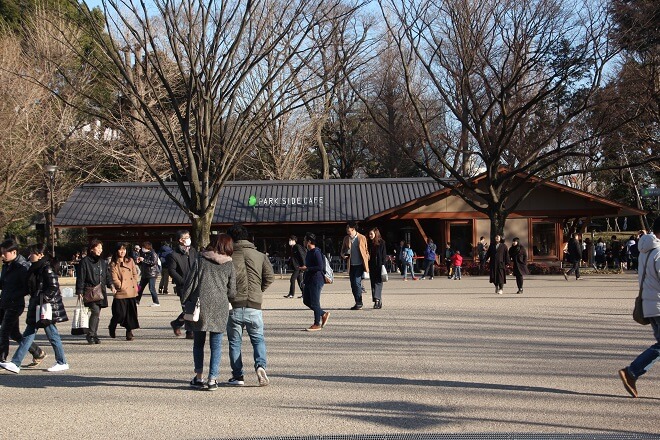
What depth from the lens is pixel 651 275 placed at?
8.16 meters

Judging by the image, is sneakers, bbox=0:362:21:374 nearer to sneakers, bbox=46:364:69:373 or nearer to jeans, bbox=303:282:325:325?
sneakers, bbox=46:364:69:373

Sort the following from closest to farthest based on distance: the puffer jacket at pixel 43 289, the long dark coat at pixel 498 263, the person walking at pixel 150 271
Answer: the puffer jacket at pixel 43 289
the person walking at pixel 150 271
the long dark coat at pixel 498 263

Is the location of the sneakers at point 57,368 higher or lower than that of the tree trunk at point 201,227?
lower

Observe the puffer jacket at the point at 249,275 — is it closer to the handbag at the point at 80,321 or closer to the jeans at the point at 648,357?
the jeans at the point at 648,357

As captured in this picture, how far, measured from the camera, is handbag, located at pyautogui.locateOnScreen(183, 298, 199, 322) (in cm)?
900

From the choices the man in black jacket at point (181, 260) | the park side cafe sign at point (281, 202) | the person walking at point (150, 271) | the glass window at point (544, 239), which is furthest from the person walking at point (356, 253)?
the park side cafe sign at point (281, 202)

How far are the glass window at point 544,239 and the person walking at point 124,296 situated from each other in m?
27.8

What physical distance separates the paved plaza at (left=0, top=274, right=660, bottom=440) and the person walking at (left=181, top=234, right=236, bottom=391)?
32 cm

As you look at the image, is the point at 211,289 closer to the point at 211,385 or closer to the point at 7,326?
the point at 211,385

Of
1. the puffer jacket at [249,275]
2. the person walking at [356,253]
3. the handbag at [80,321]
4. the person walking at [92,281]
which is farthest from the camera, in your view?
the person walking at [356,253]

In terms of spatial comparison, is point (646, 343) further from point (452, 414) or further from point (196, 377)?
point (196, 377)

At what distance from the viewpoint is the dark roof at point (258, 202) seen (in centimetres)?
4081

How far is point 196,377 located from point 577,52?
75.8ft

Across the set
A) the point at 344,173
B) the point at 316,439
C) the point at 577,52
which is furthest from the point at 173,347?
the point at 344,173
